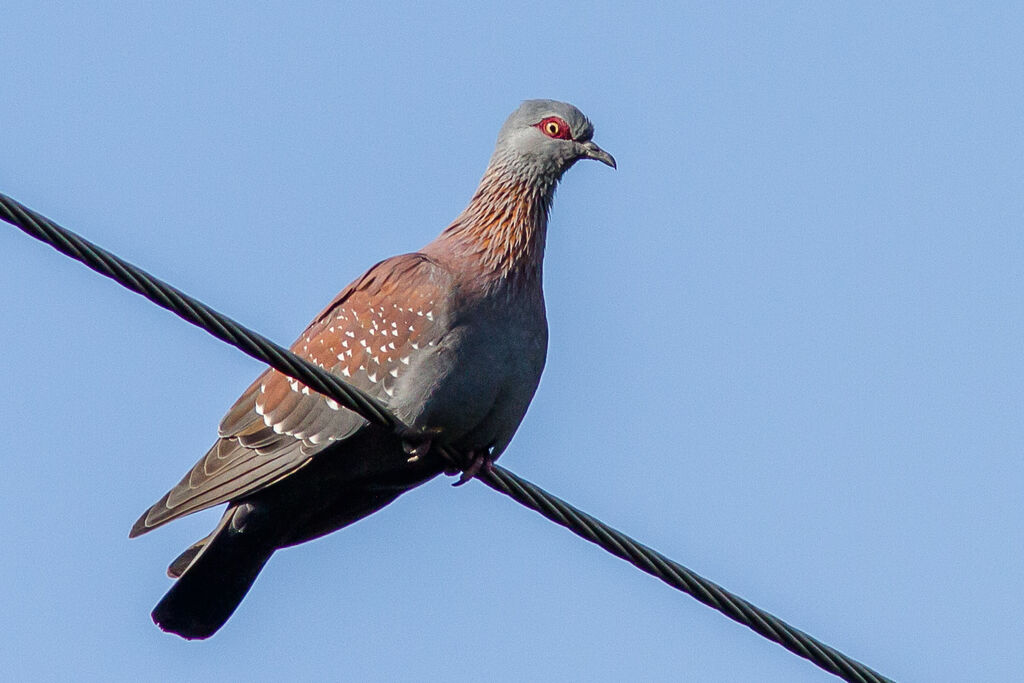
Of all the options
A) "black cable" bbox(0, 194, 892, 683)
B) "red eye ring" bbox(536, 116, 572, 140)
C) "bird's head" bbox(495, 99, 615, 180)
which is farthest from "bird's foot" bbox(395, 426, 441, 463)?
"red eye ring" bbox(536, 116, 572, 140)

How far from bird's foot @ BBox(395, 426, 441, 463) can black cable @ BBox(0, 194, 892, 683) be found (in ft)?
3.39

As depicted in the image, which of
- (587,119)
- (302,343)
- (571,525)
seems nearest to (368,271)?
(302,343)

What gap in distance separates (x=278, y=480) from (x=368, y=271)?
1.03m

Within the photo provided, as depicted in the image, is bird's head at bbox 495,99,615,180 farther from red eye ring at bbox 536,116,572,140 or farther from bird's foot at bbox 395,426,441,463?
bird's foot at bbox 395,426,441,463

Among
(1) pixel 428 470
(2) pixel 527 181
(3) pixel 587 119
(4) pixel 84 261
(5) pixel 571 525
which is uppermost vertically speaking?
(3) pixel 587 119

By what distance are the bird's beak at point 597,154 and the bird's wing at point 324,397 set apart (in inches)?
43.1

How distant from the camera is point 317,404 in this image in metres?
6.45

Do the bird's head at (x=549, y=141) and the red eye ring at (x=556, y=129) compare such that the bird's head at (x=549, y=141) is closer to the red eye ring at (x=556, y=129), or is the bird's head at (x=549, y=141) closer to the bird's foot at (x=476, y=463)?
the red eye ring at (x=556, y=129)

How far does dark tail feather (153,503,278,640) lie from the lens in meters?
6.66

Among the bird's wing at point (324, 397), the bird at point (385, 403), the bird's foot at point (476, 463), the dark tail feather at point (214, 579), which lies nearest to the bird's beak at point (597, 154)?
the bird at point (385, 403)

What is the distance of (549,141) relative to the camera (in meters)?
7.25

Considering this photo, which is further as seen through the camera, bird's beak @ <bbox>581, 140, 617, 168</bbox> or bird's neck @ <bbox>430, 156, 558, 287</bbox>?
bird's beak @ <bbox>581, 140, 617, 168</bbox>

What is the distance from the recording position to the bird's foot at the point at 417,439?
6172 mm

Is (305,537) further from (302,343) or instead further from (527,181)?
(527,181)
